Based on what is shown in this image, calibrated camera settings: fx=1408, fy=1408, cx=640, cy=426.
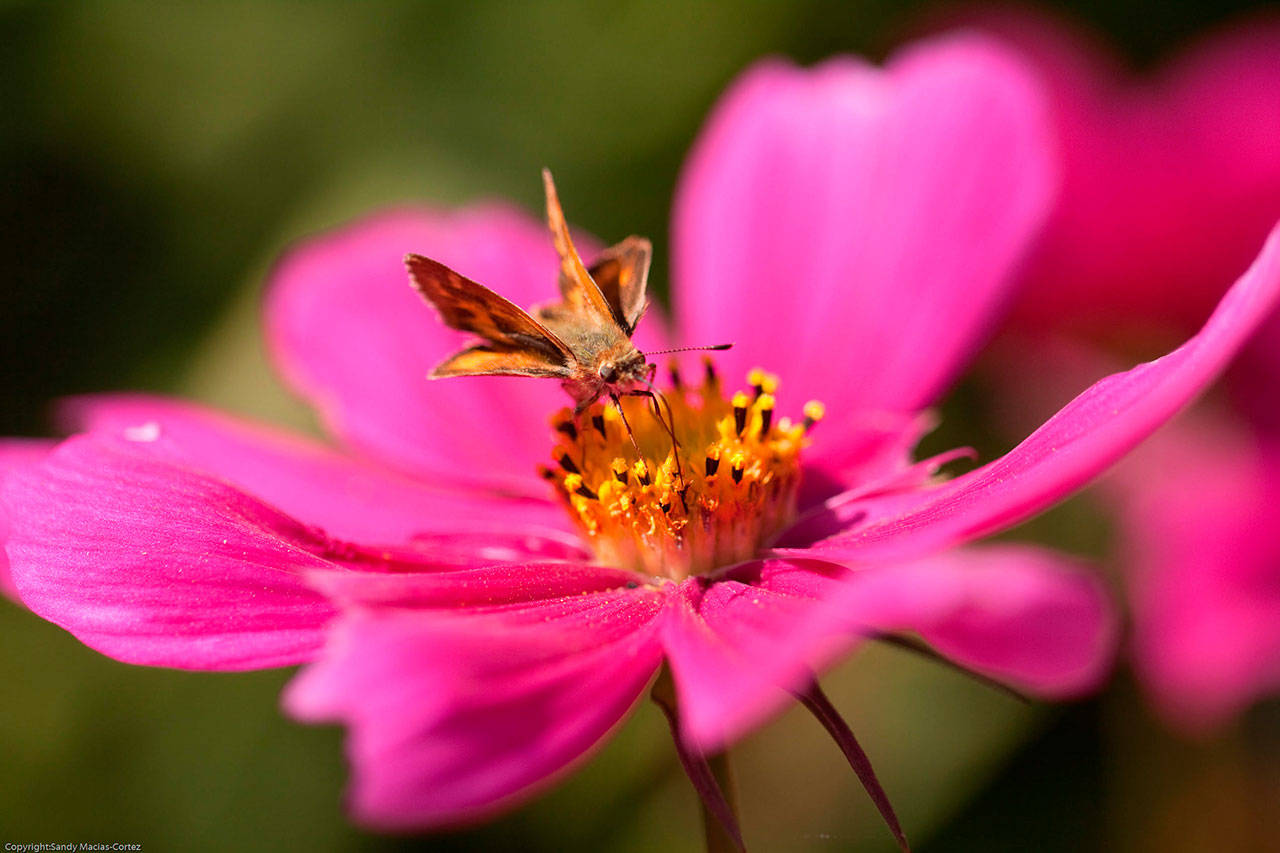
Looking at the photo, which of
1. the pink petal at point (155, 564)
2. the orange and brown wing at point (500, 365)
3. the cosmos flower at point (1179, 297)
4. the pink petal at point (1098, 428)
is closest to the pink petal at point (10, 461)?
the pink petal at point (155, 564)

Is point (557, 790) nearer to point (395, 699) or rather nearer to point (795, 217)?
point (795, 217)

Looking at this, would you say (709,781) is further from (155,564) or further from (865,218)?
(865,218)

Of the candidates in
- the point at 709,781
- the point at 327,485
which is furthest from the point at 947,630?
the point at 327,485

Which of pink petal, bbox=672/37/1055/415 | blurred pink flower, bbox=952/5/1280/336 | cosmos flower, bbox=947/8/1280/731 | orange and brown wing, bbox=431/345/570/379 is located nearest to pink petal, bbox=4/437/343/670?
orange and brown wing, bbox=431/345/570/379

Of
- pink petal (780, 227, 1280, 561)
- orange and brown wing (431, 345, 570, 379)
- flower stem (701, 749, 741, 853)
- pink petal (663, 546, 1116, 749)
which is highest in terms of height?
orange and brown wing (431, 345, 570, 379)

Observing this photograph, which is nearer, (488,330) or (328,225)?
(488,330)

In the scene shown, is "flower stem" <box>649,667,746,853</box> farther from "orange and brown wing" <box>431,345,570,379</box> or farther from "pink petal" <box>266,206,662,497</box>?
"pink petal" <box>266,206,662,497</box>

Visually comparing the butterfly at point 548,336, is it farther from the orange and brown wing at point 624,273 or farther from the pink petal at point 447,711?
the pink petal at point 447,711
